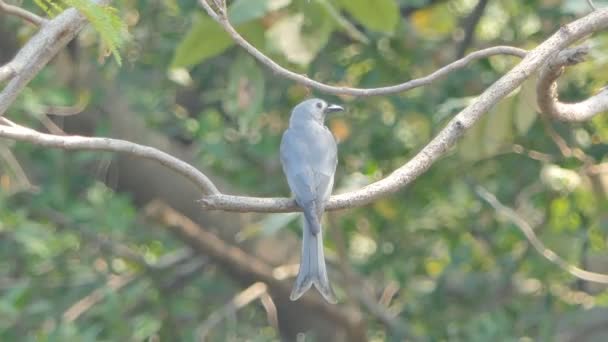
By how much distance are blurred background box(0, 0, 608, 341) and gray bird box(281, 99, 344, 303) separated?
26.1 inches

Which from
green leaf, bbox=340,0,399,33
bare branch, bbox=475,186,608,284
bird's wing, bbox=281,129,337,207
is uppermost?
green leaf, bbox=340,0,399,33

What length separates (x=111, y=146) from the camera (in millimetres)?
2668

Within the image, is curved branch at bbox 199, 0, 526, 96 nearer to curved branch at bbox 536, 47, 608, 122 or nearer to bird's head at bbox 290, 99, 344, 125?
curved branch at bbox 536, 47, 608, 122

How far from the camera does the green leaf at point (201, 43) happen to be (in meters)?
3.82

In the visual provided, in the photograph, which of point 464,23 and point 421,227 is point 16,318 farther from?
point 464,23

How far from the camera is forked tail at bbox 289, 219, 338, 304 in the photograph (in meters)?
3.25

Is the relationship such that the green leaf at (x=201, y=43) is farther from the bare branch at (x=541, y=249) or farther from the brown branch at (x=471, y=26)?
the brown branch at (x=471, y=26)

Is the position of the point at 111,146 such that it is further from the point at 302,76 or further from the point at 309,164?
the point at 309,164

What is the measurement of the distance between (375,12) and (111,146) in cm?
137

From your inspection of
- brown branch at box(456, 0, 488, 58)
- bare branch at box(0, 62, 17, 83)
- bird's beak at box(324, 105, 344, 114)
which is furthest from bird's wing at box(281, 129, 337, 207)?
brown branch at box(456, 0, 488, 58)

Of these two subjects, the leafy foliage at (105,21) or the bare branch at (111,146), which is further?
the bare branch at (111,146)

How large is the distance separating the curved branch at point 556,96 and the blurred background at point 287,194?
5.75 ft

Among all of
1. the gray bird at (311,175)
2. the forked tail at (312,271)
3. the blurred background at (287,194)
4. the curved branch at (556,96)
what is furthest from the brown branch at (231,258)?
the curved branch at (556,96)

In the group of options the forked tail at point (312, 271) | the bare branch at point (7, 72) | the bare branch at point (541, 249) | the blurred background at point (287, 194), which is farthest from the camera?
the blurred background at point (287, 194)
